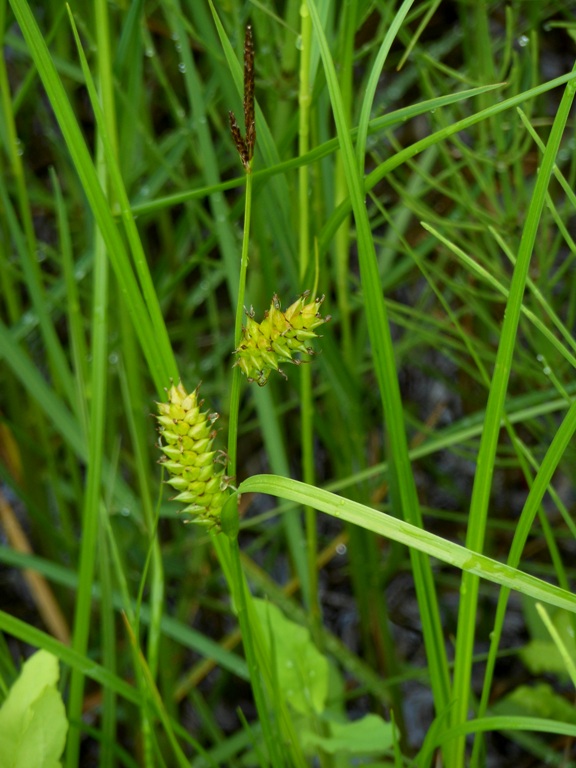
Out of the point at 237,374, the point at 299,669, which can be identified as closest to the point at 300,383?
the point at 299,669

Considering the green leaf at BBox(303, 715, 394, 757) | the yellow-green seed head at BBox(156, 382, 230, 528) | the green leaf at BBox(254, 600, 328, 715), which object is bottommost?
the green leaf at BBox(303, 715, 394, 757)

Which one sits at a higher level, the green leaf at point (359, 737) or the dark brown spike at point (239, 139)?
the dark brown spike at point (239, 139)

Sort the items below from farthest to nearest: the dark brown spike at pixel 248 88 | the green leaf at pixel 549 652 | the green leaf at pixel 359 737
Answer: the green leaf at pixel 549 652
the green leaf at pixel 359 737
the dark brown spike at pixel 248 88

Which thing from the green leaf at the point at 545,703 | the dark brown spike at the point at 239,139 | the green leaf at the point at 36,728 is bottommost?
the green leaf at the point at 545,703

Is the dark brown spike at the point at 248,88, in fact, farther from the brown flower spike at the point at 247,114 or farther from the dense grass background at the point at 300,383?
the dense grass background at the point at 300,383

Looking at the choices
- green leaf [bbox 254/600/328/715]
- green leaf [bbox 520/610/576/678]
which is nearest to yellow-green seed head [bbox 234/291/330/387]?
green leaf [bbox 254/600/328/715]

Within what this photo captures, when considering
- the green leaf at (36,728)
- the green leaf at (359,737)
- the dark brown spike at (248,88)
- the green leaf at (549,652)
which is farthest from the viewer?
the green leaf at (549,652)

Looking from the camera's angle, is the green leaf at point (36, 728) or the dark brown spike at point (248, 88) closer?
the dark brown spike at point (248, 88)

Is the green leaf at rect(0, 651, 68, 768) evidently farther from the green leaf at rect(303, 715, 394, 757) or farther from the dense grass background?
the green leaf at rect(303, 715, 394, 757)

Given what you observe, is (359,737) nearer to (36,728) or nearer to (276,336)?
(36,728)

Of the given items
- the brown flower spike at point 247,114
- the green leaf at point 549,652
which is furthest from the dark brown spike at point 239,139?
the green leaf at point 549,652
